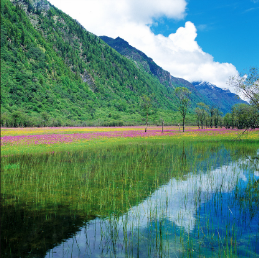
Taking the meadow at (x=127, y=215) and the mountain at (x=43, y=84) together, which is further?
the mountain at (x=43, y=84)

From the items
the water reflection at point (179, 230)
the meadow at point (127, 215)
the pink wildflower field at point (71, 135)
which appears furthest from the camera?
the pink wildflower field at point (71, 135)

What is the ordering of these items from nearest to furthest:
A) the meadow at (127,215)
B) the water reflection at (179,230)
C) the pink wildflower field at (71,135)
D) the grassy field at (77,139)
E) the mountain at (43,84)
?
the water reflection at (179,230)
the meadow at (127,215)
the grassy field at (77,139)
the pink wildflower field at (71,135)
the mountain at (43,84)

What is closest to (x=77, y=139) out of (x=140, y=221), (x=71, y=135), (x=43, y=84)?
(x=71, y=135)

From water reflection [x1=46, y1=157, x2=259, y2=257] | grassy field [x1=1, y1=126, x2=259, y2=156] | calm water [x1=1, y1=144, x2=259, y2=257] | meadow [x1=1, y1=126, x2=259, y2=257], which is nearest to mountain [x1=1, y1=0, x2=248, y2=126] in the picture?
grassy field [x1=1, y1=126, x2=259, y2=156]

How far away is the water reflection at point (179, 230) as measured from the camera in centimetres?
436

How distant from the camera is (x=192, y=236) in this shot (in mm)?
4953

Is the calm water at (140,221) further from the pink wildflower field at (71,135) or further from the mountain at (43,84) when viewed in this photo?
the mountain at (43,84)

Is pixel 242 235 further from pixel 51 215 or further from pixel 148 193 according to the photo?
pixel 51 215

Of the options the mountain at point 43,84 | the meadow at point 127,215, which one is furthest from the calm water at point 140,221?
the mountain at point 43,84

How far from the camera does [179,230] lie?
5.22 m

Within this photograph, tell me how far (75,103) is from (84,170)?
145749mm

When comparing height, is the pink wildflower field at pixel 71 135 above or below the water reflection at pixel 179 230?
above

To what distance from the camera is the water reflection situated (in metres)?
4.36

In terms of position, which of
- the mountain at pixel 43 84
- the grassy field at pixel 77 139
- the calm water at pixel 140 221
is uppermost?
the mountain at pixel 43 84
